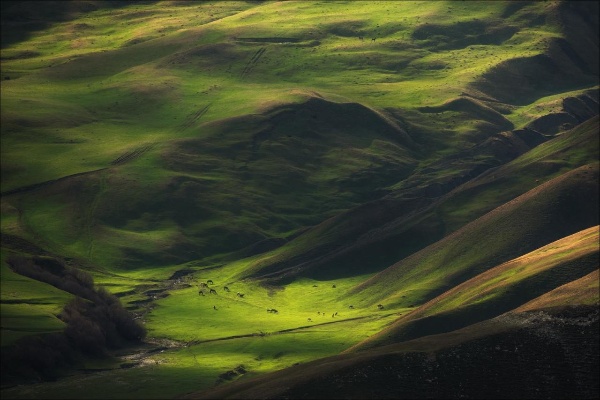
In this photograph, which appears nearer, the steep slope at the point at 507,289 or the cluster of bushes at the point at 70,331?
the steep slope at the point at 507,289

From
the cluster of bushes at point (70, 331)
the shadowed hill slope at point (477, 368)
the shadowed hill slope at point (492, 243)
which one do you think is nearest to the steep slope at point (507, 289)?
the shadowed hill slope at point (477, 368)

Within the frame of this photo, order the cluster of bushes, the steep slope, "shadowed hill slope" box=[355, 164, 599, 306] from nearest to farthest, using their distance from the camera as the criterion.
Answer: the steep slope → the cluster of bushes → "shadowed hill slope" box=[355, 164, 599, 306]

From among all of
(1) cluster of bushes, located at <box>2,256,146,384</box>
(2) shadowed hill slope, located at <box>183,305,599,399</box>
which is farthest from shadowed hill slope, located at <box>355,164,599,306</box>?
(2) shadowed hill slope, located at <box>183,305,599,399</box>


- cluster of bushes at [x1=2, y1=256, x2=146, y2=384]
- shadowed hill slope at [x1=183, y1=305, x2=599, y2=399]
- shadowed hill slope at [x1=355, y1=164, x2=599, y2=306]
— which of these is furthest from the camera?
shadowed hill slope at [x1=355, y1=164, x2=599, y2=306]

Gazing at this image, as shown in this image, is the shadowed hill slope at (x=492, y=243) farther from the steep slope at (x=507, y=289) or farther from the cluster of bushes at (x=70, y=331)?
the cluster of bushes at (x=70, y=331)

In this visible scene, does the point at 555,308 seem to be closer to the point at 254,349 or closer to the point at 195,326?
the point at 254,349

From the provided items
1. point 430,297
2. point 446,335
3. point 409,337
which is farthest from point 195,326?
point 446,335

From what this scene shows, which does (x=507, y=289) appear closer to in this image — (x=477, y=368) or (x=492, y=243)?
(x=477, y=368)

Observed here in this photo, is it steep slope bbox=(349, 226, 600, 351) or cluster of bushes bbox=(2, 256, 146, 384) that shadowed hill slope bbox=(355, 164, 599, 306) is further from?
cluster of bushes bbox=(2, 256, 146, 384)
